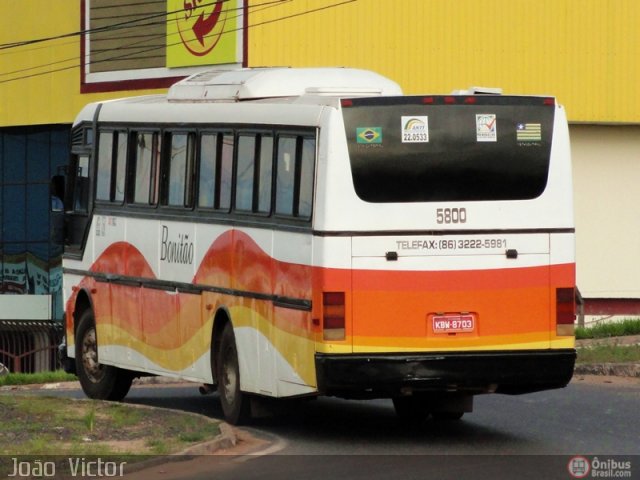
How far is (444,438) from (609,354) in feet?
24.5

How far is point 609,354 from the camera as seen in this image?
21719 mm

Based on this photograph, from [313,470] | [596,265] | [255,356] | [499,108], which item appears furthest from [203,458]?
[596,265]

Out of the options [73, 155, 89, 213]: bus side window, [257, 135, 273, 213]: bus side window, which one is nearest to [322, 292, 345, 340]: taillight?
[257, 135, 273, 213]: bus side window

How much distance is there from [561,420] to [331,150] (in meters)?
3.87

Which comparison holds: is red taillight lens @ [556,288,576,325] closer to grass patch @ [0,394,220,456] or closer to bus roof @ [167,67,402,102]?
bus roof @ [167,67,402,102]

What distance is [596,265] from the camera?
121 ft

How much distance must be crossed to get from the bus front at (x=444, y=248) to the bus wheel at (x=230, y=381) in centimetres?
176

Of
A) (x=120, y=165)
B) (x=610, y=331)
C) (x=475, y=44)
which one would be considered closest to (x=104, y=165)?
(x=120, y=165)

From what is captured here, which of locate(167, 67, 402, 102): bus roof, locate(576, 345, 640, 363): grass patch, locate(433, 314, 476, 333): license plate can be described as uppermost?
locate(167, 67, 402, 102): bus roof

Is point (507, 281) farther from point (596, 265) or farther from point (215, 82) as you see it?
point (596, 265)

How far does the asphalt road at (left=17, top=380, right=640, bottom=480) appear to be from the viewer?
12.5 m

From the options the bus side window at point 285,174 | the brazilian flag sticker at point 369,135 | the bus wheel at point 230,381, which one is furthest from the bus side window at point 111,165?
the brazilian flag sticker at point 369,135

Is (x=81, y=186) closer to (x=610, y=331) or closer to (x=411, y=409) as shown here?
(x=411, y=409)

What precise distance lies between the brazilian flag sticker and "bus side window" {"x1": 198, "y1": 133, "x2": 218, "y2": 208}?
255cm
